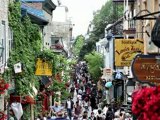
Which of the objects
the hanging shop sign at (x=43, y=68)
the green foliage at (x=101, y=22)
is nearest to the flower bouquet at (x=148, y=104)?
the hanging shop sign at (x=43, y=68)

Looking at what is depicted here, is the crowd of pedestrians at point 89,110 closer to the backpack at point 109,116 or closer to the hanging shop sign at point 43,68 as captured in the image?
the backpack at point 109,116

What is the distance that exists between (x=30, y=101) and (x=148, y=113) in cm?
1596

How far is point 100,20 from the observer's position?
78.9 meters

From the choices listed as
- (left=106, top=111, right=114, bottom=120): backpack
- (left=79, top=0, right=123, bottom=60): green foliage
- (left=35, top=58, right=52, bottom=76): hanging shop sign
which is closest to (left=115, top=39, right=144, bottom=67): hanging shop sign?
(left=106, top=111, right=114, bottom=120): backpack

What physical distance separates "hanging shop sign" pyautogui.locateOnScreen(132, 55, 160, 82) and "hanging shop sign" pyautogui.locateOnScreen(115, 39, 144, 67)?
11939mm

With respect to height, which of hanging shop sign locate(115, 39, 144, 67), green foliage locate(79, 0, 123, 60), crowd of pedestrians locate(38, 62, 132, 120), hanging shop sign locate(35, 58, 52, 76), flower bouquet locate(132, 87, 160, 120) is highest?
green foliage locate(79, 0, 123, 60)

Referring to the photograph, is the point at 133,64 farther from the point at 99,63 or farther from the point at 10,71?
the point at 99,63

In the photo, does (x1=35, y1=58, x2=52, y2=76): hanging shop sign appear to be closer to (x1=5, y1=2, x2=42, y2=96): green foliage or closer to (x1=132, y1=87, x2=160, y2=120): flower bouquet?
(x1=5, y1=2, x2=42, y2=96): green foliage

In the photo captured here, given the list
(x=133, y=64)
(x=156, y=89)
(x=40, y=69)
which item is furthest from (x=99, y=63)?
(x=156, y=89)

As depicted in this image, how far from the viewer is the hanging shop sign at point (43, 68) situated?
2550cm

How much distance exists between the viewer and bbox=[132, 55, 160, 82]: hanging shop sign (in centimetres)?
1060

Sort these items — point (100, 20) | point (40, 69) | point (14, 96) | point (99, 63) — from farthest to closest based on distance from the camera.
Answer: point (100, 20) → point (99, 63) → point (40, 69) → point (14, 96)

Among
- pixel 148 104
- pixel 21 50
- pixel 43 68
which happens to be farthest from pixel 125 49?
pixel 148 104

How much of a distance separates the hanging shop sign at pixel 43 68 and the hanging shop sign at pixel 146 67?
48.6 ft
